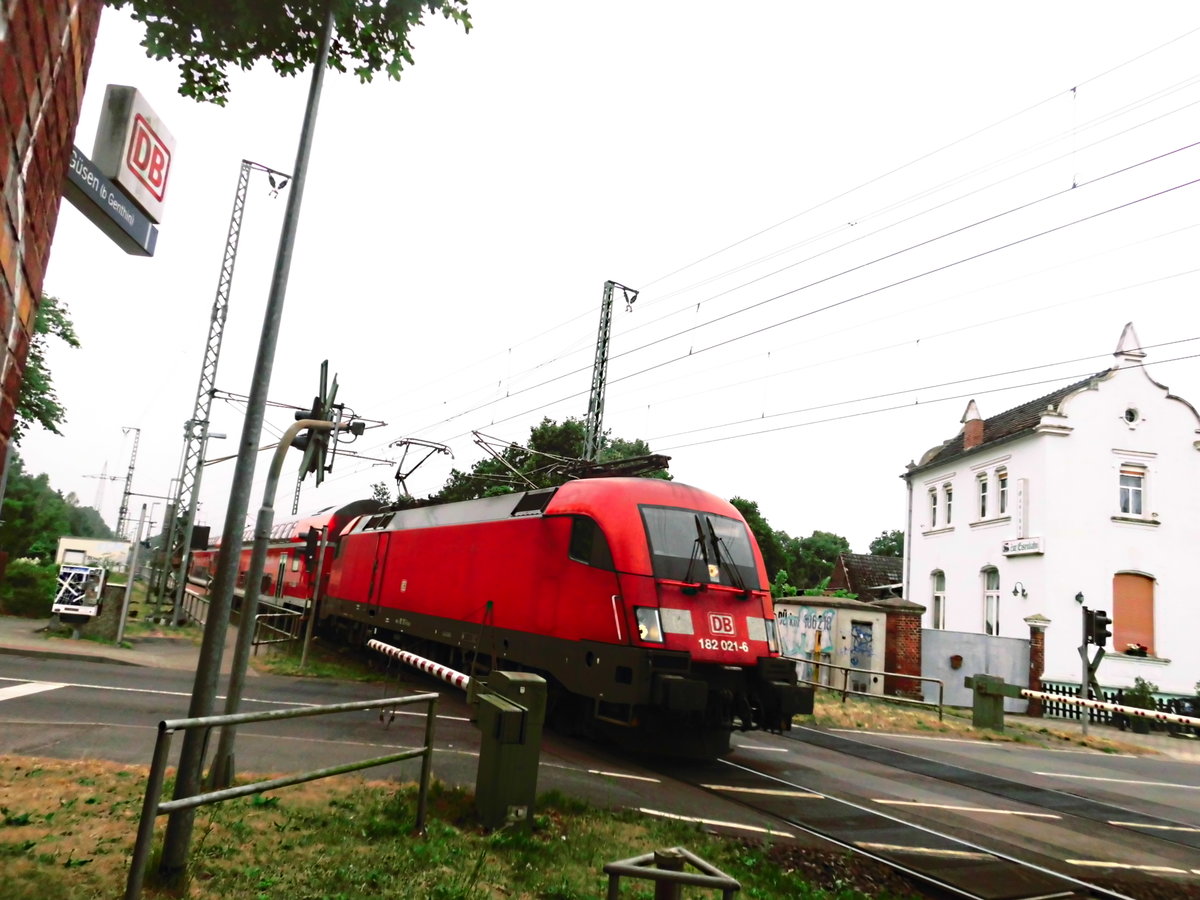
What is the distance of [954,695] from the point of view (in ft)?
68.5

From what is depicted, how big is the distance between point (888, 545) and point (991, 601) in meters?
51.8

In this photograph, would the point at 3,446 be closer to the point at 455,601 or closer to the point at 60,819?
the point at 60,819

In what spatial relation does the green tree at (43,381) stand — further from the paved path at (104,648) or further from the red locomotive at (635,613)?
the red locomotive at (635,613)

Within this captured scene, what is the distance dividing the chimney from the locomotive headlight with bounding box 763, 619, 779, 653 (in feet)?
72.2

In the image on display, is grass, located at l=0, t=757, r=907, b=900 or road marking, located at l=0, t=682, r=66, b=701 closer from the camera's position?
grass, located at l=0, t=757, r=907, b=900

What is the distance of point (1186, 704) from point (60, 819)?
975 inches

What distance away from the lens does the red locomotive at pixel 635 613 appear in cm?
908

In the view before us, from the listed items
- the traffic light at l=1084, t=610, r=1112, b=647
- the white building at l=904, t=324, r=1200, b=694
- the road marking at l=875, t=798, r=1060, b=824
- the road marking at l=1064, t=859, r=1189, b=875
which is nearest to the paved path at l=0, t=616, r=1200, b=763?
the traffic light at l=1084, t=610, r=1112, b=647

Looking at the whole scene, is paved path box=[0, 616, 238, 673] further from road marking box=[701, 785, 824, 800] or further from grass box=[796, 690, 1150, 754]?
grass box=[796, 690, 1150, 754]

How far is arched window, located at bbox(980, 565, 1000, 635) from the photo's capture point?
26484 millimetres

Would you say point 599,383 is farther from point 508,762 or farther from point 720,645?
point 508,762

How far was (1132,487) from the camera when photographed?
984 inches

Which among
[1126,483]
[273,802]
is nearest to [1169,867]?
[273,802]

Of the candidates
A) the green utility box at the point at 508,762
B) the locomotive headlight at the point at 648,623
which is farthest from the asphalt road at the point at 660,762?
the locomotive headlight at the point at 648,623
